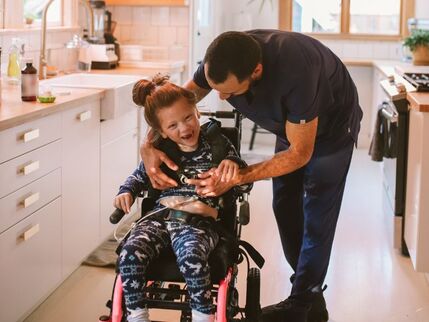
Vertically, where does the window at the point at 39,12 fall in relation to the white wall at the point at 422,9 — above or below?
below

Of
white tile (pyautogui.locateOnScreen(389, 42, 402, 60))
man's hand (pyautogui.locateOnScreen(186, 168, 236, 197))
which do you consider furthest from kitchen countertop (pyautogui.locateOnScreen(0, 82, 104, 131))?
white tile (pyautogui.locateOnScreen(389, 42, 402, 60))

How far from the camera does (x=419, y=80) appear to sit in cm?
412

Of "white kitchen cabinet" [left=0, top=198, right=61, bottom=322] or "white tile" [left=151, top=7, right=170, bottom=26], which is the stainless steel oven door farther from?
"white tile" [left=151, top=7, right=170, bottom=26]

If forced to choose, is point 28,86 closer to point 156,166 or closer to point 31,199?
point 31,199

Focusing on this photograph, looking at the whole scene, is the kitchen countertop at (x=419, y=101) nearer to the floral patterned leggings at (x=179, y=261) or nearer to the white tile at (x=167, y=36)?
the floral patterned leggings at (x=179, y=261)

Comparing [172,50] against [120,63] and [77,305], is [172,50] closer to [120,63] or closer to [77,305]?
[120,63]

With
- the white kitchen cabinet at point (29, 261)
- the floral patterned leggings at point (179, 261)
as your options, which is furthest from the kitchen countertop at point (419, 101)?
the white kitchen cabinet at point (29, 261)

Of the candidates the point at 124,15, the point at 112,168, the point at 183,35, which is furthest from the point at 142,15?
the point at 112,168

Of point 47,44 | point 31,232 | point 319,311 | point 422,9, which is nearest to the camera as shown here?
point 31,232

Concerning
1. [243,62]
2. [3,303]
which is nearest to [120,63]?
[3,303]

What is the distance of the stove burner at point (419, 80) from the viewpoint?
3.65 metres

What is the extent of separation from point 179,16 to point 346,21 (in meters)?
2.43

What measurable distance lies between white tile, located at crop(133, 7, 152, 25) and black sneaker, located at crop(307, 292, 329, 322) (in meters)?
3.27

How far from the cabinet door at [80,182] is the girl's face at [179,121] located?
0.99 m
